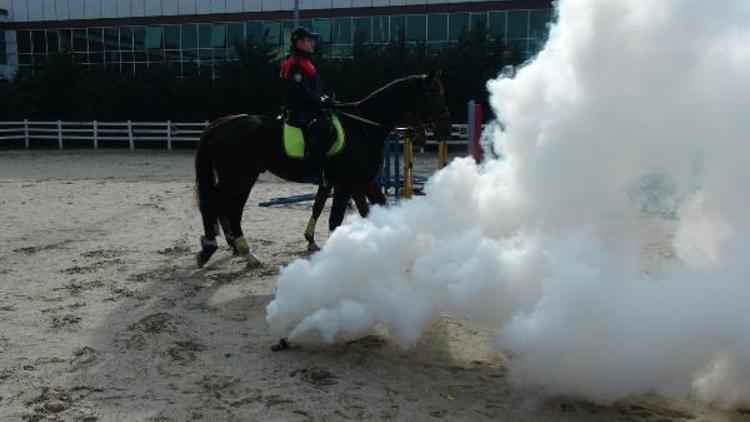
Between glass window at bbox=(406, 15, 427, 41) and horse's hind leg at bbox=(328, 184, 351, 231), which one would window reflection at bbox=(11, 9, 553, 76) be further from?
horse's hind leg at bbox=(328, 184, 351, 231)

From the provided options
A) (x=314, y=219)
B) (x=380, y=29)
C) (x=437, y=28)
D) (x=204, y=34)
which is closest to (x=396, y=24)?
(x=380, y=29)

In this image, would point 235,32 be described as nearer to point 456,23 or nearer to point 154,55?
point 154,55

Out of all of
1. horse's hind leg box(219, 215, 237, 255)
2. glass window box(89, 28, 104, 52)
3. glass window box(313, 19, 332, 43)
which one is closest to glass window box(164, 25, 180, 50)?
glass window box(89, 28, 104, 52)

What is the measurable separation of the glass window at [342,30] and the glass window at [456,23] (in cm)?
530

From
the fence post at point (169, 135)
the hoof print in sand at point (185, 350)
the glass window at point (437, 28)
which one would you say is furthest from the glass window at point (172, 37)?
the hoof print in sand at point (185, 350)

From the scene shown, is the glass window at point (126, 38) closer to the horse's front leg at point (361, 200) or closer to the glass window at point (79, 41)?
the glass window at point (79, 41)

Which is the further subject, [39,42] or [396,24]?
[39,42]

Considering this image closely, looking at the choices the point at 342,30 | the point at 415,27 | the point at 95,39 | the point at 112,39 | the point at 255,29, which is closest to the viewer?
the point at 415,27

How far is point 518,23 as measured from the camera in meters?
33.8

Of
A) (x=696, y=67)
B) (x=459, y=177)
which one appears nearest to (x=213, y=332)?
(x=459, y=177)

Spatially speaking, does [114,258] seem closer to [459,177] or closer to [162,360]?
[162,360]

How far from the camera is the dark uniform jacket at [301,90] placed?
22.4ft

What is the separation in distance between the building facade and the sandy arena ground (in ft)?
88.8

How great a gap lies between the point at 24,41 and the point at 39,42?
1040 mm
